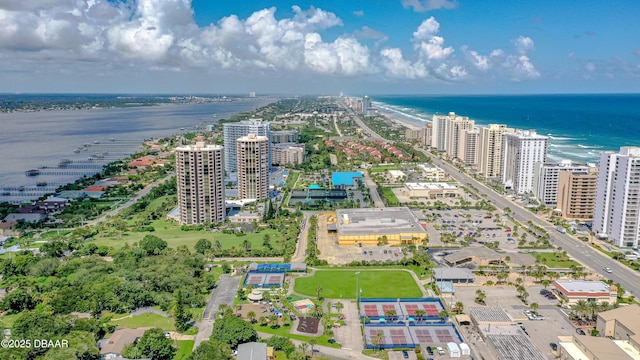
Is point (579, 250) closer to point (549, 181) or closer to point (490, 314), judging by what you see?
point (549, 181)

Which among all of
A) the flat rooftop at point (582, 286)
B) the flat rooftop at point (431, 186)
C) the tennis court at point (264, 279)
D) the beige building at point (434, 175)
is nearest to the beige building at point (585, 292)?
the flat rooftop at point (582, 286)

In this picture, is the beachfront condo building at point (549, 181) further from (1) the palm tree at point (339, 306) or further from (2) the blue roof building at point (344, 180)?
(1) the palm tree at point (339, 306)

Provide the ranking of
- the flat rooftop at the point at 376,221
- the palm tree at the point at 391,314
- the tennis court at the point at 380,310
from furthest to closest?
the flat rooftop at the point at 376,221, the tennis court at the point at 380,310, the palm tree at the point at 391,314

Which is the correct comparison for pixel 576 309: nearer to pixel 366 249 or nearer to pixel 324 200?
pixel 366 249

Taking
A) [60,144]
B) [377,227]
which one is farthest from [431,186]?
[60,144]

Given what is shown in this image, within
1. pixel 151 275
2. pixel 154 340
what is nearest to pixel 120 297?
pixel 151 275

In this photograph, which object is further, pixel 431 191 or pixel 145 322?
pixel 431 191
